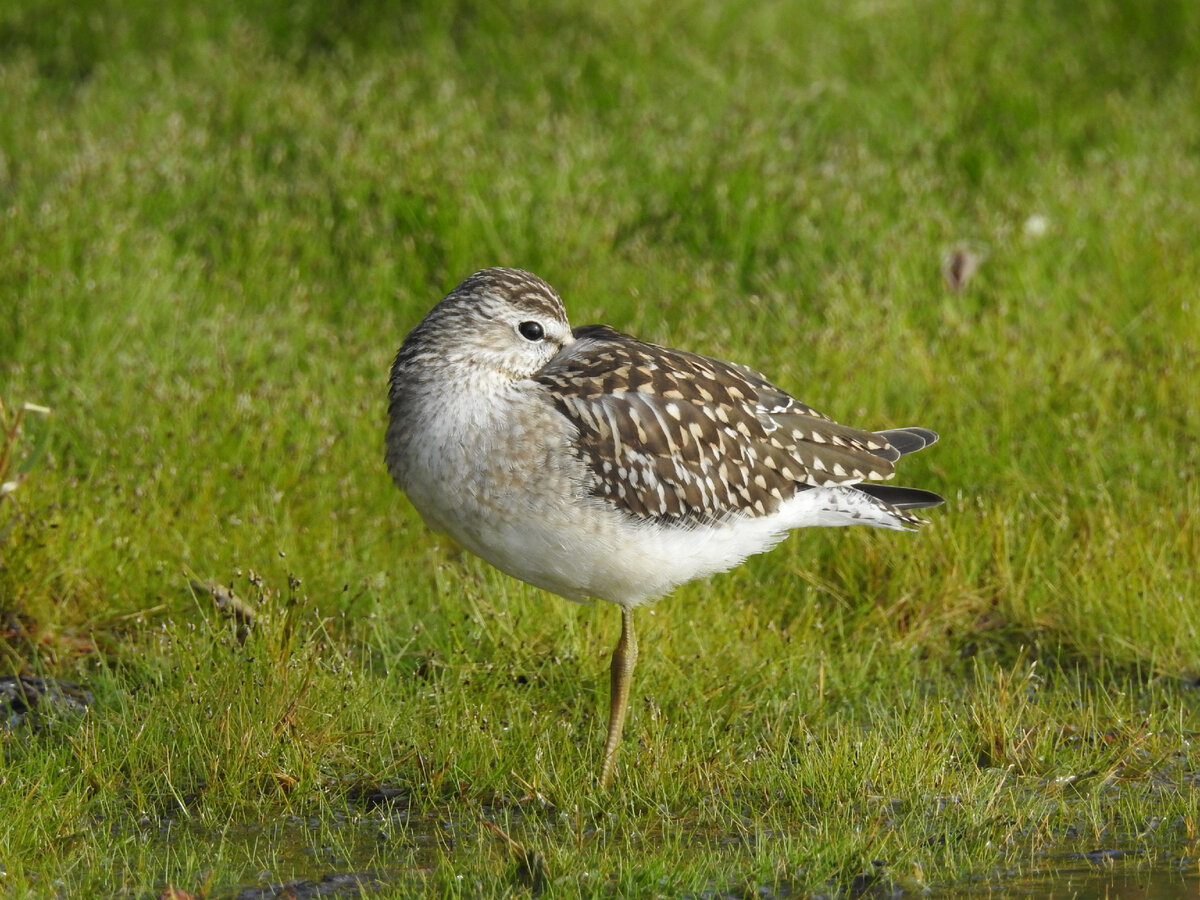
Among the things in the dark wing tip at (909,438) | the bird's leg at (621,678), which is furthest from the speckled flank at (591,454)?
the dark wing tip at (909,438)

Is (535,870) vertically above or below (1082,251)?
below

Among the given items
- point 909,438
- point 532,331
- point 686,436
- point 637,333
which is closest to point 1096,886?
point 686,436

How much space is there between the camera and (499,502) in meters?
5.41

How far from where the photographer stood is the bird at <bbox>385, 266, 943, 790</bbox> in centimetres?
546

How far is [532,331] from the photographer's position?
5.89m

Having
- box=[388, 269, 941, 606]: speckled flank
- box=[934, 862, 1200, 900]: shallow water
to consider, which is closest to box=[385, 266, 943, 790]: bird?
box=[388, 269, 941, 606]: speckled flank

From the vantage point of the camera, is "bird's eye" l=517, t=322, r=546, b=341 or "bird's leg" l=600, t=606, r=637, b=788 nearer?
"bird's leg" l=600, t=606, r=637, b=788

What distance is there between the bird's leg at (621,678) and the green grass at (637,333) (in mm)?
135

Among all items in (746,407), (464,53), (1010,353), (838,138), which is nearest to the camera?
(746,407)

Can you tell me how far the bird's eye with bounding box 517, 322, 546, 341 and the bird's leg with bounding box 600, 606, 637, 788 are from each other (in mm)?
1069

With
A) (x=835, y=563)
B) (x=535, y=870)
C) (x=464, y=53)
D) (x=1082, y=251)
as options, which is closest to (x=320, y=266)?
(x=464, y=53)

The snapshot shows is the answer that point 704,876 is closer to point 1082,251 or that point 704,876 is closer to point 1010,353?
Result: point 1010,353

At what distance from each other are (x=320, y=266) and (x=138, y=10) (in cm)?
383

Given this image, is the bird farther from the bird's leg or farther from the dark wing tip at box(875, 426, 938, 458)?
the dark wing tip at box(875, 426, 938, 458)
